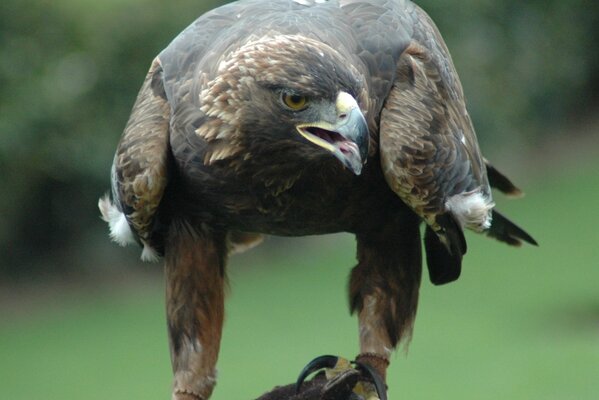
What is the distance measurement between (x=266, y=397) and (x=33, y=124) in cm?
488

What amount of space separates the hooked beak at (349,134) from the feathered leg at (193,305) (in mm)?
1075

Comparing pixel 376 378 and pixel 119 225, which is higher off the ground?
pixel 119 225

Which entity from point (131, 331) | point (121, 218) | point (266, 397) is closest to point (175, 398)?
point (266, 397)

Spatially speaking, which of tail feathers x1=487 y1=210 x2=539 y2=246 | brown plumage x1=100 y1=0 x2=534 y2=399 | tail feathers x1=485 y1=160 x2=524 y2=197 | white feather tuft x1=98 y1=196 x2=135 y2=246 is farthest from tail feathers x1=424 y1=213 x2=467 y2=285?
white feather tuft x1=98 y1=196 x2=135 y2=246

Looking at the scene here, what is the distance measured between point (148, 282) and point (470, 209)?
20.9ft

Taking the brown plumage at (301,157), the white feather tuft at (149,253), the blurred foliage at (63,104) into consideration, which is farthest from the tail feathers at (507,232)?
the blurred foliage at (63,104)

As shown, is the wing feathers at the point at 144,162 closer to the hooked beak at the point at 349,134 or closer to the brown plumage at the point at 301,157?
the brown plumage at the point at 301,157

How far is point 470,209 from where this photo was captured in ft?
18.6

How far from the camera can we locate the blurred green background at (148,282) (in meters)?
9.98

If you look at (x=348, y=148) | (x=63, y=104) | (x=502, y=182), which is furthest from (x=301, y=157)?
(x=63, y=104)

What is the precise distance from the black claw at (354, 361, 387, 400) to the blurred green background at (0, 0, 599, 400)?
3607 millimetres

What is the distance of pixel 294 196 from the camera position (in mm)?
5484

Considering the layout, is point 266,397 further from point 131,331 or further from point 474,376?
point 131,331

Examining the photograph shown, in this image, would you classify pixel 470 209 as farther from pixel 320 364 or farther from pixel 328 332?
pixel 328 332
